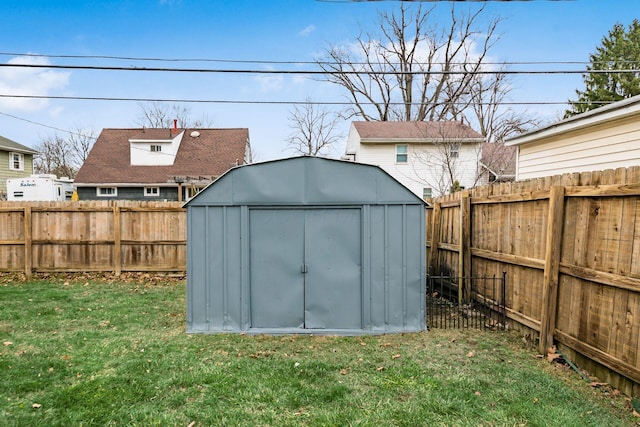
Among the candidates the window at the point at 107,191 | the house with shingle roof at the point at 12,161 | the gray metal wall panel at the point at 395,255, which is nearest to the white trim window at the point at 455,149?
the gray metal wall panel at the point at 395,255

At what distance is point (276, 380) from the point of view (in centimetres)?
384

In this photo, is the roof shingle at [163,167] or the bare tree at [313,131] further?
the bare tree at [313,131]

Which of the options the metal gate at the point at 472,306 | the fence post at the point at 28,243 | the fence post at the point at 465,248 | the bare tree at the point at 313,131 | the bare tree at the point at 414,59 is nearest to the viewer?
the metal gate at the point at 472,306

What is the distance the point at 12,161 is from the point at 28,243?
61.1 ft

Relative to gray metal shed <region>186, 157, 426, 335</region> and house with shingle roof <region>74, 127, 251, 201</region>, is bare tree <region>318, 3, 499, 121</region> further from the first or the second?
gray metal shed <region>186, 157, 426, 335</region>

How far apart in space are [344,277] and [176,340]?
2465 millimetres

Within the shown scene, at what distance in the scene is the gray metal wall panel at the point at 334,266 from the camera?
543 cm

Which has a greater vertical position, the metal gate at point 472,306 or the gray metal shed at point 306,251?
the gray metal shed at point 306,251

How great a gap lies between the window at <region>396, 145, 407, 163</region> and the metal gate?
12552 mm

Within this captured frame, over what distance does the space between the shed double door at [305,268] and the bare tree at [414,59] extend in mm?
21064

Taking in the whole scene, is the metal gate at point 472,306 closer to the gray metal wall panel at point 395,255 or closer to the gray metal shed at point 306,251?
the gray metal wall panel at point 395,255

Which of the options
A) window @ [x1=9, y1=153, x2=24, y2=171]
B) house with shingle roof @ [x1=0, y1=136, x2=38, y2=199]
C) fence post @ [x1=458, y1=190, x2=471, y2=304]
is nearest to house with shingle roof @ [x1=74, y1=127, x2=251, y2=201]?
house with shingle roof @ [x1=0, y1=136, x2=38, y2=199]

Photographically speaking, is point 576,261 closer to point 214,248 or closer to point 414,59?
point 214,248

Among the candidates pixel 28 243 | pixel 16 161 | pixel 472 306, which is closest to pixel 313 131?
pixel 16 161
